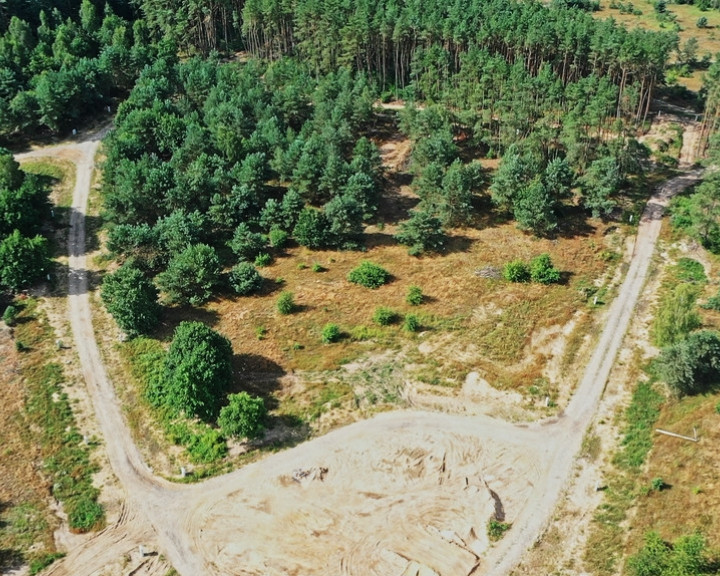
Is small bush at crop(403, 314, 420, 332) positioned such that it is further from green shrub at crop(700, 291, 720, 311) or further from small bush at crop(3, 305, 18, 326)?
Result: small bush at crop(3, 305, 18, 326)

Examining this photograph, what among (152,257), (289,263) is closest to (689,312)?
(289,263)

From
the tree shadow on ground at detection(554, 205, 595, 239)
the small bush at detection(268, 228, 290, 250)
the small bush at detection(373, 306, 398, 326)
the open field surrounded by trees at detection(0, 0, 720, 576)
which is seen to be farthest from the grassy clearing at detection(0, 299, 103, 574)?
the tree shadow on ground at detection(554, 205, 595, 239)

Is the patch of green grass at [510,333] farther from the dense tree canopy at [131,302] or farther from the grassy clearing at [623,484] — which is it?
the dense tree canopy at [131,302]

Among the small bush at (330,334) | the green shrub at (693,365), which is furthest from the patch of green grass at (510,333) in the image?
the small bush at (330,334)

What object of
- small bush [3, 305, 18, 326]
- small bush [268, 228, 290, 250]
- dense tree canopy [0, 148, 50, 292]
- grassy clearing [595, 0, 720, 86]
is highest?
grassy clearing [595, 0, 720, 86]

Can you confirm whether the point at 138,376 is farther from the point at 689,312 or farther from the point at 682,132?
the point at 682,132
